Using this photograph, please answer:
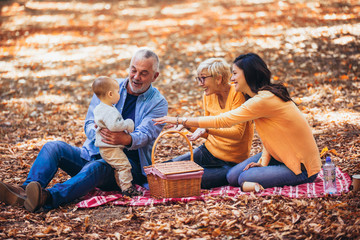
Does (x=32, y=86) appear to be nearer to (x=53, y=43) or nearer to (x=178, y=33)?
(x=53, y=43)

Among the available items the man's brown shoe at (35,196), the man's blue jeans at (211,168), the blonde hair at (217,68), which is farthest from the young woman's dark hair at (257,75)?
the man's brown shoe at (35,196)

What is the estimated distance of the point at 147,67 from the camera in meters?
4.74

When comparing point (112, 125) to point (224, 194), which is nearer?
point (112, 125)

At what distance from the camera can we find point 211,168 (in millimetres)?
4922

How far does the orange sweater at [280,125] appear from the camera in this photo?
13.9ft

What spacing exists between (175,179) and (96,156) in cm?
108

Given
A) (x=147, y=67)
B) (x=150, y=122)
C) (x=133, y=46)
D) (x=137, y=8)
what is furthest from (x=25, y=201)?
(x=137, y=8)

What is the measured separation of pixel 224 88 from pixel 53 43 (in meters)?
10.5

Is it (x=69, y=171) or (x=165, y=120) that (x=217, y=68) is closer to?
(x=165, y=120)

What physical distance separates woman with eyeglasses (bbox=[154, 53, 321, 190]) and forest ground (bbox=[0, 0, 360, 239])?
0.37 m

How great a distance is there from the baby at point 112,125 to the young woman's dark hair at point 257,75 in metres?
1.33

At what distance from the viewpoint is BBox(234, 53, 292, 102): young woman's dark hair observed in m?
4.29

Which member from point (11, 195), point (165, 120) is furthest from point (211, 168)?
point (11, 195)

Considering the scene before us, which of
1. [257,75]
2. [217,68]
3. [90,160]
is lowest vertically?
[90,160]
